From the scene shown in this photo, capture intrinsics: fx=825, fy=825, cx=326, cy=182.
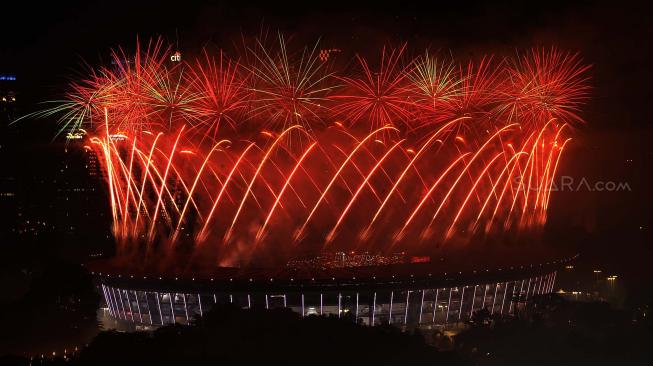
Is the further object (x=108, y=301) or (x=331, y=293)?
(x=108, y=301)

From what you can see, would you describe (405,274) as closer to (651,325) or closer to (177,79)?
(651,325)

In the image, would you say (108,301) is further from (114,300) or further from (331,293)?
(331,293)

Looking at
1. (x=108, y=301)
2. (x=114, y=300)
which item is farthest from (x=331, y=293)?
(x=108, y=301)

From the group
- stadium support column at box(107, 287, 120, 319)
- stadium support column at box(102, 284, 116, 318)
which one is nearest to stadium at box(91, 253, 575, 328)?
stadium support column at box(107, 287, 120, 319)

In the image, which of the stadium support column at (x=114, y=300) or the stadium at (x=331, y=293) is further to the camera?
the stadium support column at (x=114, y=300)

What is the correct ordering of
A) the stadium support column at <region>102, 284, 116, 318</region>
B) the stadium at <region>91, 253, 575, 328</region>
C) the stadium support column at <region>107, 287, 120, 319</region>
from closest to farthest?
1. the stadium at <region>91, 253, 575, 328</region>
2. the stadium support column at <region>107, 287, 120, 319</region>
3. the stadium support column at <region>102, 284, 116, 318</region>

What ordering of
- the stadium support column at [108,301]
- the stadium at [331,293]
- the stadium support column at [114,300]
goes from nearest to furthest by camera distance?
the stadium at [331,293], the stadium support column at [114,300], the stadium support column at [108,301]

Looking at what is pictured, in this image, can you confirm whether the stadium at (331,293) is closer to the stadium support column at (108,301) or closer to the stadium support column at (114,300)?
the stadium support column at (114,300)

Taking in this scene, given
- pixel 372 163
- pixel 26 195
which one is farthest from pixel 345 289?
pixel 26 195

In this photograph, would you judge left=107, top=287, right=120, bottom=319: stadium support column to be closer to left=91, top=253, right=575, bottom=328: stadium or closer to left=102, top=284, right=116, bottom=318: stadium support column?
left=91, top=253, right=575, bottom=328: stadium

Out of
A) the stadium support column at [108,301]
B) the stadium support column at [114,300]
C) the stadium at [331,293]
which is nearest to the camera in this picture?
the stadium at [331,293]

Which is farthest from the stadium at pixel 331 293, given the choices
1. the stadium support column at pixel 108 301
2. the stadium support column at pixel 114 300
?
the stadium support column at pixel 108 301
